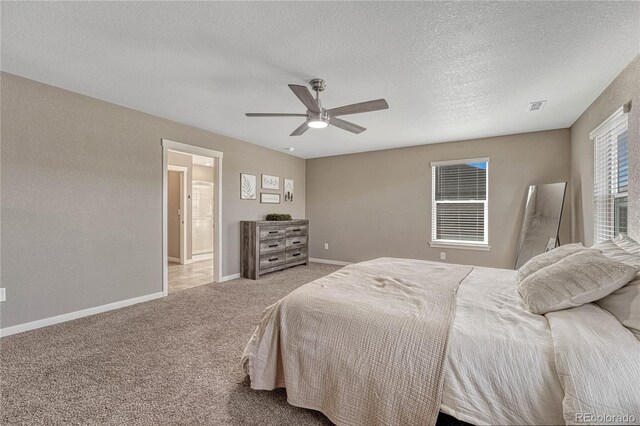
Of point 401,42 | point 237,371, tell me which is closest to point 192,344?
point 237,371

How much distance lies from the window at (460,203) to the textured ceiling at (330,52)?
1454mm

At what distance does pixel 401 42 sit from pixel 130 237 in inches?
144

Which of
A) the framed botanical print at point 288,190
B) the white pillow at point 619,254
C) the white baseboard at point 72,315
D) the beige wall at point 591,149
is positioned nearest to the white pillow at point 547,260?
the white pillow at point 619,254

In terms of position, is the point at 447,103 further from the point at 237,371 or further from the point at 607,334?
the point at 237,371

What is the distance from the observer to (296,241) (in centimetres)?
568

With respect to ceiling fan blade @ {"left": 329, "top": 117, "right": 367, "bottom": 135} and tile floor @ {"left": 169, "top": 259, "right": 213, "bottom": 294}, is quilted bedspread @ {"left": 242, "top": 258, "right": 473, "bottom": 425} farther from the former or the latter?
tile floor @ {"left": 169, "top": 259, "right": 213, "bottom": 294}

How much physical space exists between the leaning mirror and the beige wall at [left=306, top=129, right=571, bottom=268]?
0.70ft

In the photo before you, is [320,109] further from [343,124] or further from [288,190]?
[288,190]

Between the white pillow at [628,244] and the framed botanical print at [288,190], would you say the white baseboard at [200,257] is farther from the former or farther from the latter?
the white pillow at [628,244]

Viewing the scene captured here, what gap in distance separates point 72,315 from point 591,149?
6.07 meters

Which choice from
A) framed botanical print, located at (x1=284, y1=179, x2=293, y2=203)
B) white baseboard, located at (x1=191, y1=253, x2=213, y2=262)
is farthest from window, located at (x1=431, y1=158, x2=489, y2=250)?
white baseboard, located at (x1=191, y1=253, x2=213, y2=262)

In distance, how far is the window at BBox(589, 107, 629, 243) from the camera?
2496mm
